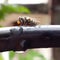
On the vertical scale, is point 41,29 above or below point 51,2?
above

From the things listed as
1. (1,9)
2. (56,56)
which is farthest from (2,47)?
(56,56)

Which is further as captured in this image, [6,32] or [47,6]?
[47,6]

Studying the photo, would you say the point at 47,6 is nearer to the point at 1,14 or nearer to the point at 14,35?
the point at 1,14

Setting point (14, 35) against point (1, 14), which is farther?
point (1, 14)

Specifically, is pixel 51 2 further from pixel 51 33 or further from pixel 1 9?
pixel 51 33

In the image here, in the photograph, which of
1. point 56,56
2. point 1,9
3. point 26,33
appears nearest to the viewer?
point 26,33

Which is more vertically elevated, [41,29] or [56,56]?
[41,29]

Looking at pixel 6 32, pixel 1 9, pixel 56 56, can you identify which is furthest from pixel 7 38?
pixel 56 56

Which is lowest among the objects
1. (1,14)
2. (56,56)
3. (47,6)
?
(56,56)

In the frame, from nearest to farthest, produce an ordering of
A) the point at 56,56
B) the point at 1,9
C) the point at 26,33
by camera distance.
A: the point at 26,33 → the point at 1,9 → the point at 56,56
